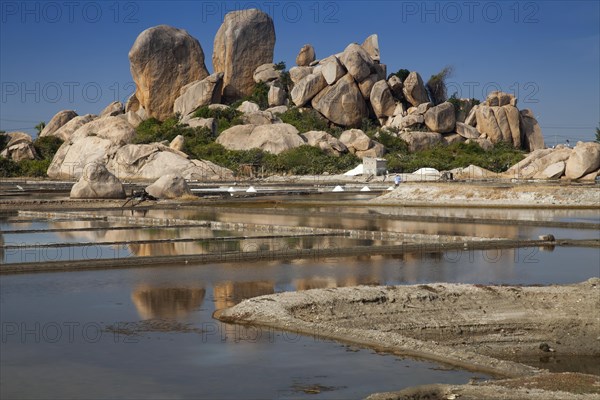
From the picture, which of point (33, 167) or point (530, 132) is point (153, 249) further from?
point (530, 132)

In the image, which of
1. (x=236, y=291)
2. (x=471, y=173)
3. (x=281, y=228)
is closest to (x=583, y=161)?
(x=471, y=173)

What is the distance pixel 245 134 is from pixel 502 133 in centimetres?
2675

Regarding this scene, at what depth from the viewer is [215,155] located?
79.9 metres

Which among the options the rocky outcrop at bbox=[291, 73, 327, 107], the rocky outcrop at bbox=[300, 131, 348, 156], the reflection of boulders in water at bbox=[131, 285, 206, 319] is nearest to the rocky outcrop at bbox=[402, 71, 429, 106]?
the rocky outcrop at bbox=[291, 73, 327, 107]

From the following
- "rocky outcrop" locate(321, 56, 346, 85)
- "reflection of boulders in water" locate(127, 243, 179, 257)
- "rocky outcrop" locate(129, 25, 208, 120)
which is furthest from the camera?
"rocky outcrop" locate(129, 25, 208, 120)

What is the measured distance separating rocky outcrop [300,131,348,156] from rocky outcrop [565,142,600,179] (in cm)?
2144

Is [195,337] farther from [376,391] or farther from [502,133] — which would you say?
[502,133]

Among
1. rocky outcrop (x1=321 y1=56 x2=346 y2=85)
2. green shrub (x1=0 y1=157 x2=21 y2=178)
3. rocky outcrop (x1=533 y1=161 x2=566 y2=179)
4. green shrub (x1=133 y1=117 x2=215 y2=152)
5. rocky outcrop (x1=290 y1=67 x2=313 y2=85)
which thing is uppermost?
rocky outcrop (x1=290 y1=67 x2=313 y2=85)

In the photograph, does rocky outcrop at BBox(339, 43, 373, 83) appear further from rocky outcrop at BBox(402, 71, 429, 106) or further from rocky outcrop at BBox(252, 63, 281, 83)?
rocky outcrop at BBox(252, 63, 281, 83)

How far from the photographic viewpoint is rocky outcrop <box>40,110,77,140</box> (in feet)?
343

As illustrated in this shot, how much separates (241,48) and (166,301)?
84434mm

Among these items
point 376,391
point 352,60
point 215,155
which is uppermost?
point 352,60

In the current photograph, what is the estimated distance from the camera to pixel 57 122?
105562mm

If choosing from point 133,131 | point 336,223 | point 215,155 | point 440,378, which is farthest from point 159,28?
point 440,378
